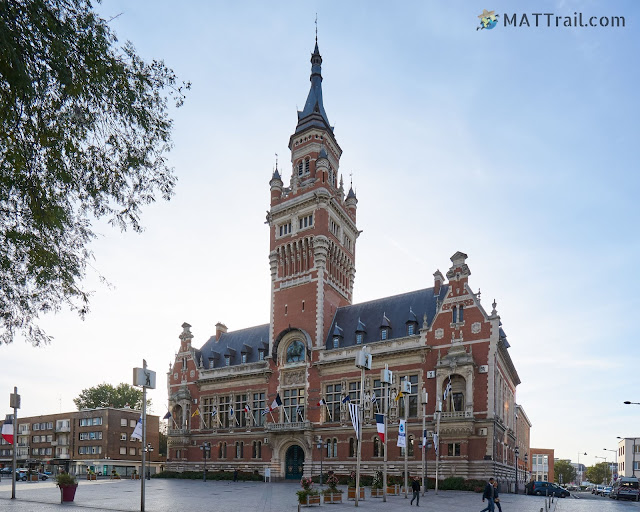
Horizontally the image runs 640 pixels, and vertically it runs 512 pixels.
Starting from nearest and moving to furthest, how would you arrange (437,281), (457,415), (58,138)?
(58,138), (457,415), (437,281)

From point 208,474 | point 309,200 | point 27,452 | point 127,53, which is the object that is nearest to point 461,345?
point 309,200

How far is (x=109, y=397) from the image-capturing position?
110875 mm

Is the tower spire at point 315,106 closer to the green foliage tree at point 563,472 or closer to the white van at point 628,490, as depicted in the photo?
the white van at point 628,490

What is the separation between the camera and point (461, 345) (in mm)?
51625

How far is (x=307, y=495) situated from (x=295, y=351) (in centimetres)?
3644

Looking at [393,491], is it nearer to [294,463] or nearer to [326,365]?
[326,365]

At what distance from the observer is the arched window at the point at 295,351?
62562mm

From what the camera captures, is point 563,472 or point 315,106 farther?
point 563,472

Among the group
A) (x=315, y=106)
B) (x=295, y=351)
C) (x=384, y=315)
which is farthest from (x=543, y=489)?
(x=315, y=106)

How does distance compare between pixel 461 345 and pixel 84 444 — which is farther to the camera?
pixel 84 444

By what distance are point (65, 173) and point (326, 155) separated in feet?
178

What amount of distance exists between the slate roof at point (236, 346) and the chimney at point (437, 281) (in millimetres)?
22058

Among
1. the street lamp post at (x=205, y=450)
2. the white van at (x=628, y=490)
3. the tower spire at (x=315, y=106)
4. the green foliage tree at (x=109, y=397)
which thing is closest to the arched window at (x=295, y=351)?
the street lamp post at (x=205, y=450)

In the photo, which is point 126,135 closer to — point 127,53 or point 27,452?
point 127,53
